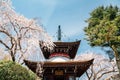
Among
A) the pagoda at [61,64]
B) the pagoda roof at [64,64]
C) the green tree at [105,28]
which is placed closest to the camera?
the pagoda roof at [64,64]

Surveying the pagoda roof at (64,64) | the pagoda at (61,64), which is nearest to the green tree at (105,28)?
the pagoda at (61,64)

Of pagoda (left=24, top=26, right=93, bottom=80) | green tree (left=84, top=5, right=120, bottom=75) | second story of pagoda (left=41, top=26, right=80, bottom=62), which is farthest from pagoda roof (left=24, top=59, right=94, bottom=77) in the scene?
green tree (left=84, top=5, right=120, bottom=75)

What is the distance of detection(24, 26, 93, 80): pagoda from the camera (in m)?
27.4

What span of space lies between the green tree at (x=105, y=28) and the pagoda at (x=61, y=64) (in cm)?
412

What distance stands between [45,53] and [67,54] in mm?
2264

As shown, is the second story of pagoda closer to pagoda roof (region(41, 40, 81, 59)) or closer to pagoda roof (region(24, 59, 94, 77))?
pagoda roof (region(41, 40, 81, 59))

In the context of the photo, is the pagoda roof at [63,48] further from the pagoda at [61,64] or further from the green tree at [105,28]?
the green tree at [105,28]

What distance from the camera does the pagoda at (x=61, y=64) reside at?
27422mm

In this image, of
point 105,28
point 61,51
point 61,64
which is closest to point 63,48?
point 61,51

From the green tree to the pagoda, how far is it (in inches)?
162

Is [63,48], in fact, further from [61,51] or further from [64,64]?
[64,64]

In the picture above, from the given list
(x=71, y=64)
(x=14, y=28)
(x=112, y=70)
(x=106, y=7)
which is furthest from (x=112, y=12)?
(x=14, y=28)

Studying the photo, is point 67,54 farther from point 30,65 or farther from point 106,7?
point 106,7

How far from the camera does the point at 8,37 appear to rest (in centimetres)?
2116
